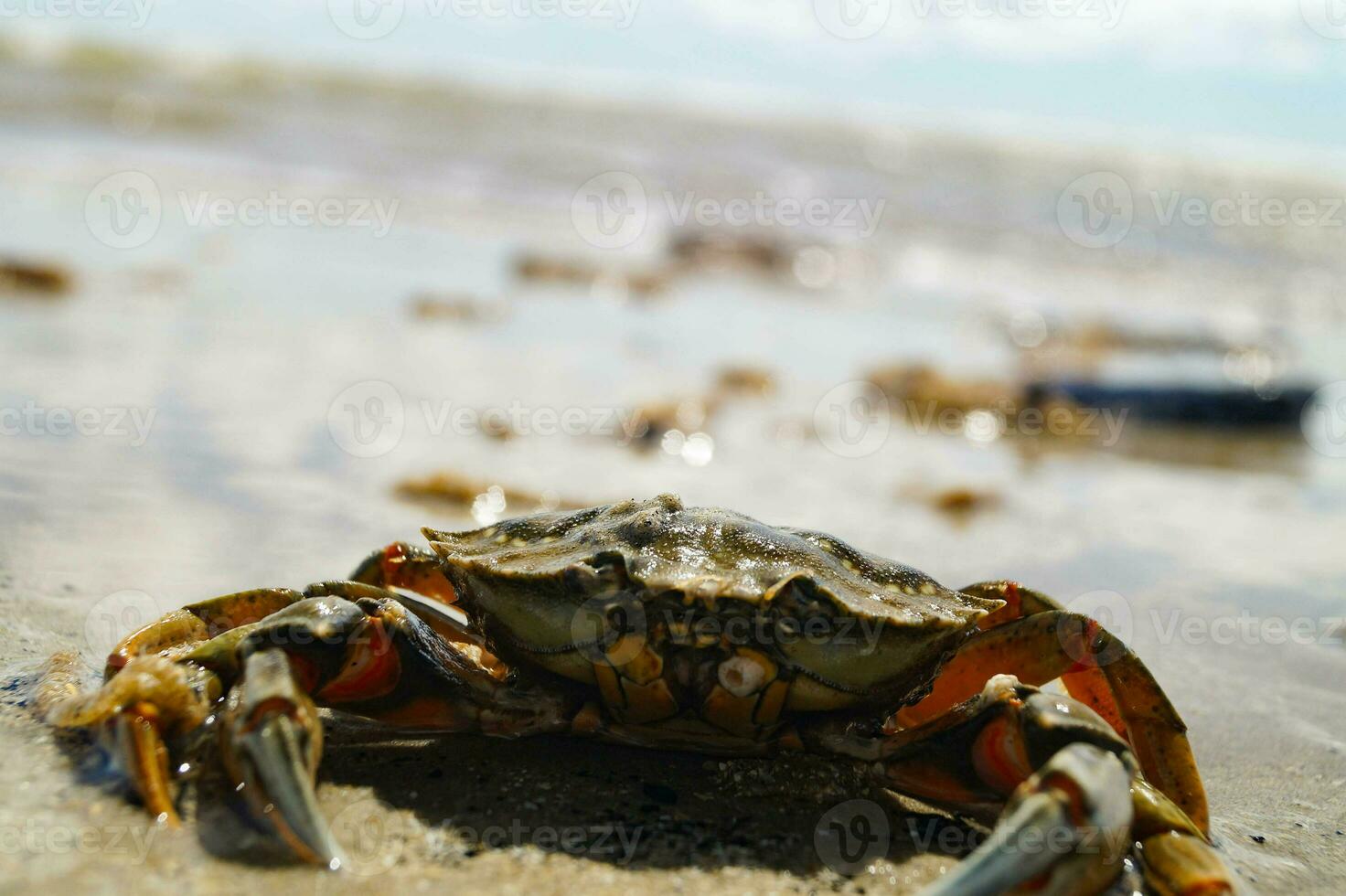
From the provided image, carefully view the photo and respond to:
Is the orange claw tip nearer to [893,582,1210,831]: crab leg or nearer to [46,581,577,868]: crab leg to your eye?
[46,581,577,868]: crab leg

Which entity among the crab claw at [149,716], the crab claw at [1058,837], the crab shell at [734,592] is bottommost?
the crab claw at [149,716]

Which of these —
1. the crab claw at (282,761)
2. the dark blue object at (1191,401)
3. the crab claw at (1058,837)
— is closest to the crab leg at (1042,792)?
the crab claw at (1058,837)

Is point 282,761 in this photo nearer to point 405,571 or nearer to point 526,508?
point 405,571

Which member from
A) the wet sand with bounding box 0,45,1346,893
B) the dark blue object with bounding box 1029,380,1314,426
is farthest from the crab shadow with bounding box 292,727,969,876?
the dark blue object with bounding box 1029,380,1314,426

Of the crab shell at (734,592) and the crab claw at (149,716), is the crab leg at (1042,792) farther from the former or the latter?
the crab claw at (149,716)

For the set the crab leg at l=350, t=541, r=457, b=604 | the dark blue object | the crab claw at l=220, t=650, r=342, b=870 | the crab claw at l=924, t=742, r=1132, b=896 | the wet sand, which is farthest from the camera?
the dark blue object

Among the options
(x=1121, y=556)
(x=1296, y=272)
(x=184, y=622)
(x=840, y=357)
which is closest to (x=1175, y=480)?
(x=1121, y=556)

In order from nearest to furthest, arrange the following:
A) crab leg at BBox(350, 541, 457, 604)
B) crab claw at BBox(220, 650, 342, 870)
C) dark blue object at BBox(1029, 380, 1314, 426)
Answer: crab claw at BBox(220, 650, 342, 870) → crab leg at BBox(350, 541, 457, 604) → dark blue object at BBox(1029, 380, 1314, 426)

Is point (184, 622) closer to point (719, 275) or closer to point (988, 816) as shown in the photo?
point (988, 816)
